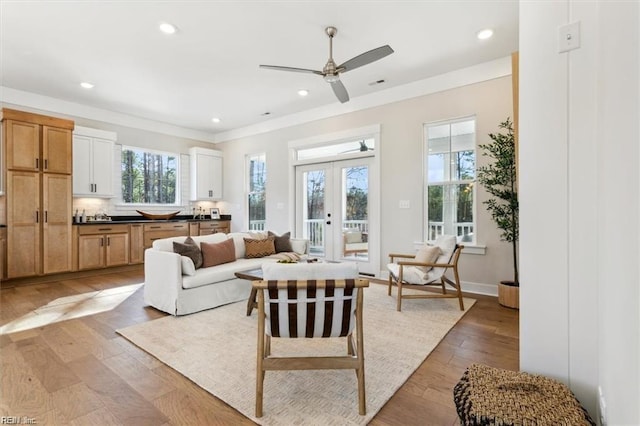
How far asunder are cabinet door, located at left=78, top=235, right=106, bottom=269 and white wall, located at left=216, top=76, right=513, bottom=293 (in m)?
2.98

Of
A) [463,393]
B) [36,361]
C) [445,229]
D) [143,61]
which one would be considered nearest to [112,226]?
[143,61]

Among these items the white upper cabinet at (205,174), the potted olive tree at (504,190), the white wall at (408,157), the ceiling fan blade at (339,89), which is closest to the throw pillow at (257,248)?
the white wall at (408,157)

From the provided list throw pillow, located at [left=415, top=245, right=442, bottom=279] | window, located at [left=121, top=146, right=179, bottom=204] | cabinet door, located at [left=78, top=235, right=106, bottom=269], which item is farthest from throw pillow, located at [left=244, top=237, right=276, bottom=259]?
window, located at [left=121, top=146, right=179, bottom=204]

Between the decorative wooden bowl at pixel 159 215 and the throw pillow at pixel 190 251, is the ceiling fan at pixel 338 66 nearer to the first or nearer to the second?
the throw pillow at pixel 190 251

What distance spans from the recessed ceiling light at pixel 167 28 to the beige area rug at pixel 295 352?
2999mm

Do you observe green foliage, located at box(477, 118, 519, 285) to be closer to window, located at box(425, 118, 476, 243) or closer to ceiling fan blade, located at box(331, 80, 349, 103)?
window, located at box(425, 118, 476, 243)

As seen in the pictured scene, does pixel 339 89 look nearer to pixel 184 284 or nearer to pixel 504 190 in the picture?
pixel 504 190

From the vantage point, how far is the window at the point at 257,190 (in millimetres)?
6836

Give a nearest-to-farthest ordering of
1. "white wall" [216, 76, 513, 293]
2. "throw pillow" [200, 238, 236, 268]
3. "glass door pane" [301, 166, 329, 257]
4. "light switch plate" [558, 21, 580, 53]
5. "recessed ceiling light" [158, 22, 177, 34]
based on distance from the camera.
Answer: "light switch plate" [558, 21, 580, 53], "recessed ceiling light" [158, 22, 177, 34], "throw pillow" [200, 238, 236, 268], "white wall" [216, 76, 513, 293], "glass door pane" [301, 166, 329, 257]

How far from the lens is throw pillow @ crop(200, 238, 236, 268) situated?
146 inches

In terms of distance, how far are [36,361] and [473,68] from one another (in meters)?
5.43

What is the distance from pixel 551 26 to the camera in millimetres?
1447

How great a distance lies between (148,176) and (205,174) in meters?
1.17

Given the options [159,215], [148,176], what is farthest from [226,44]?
[159,215]
